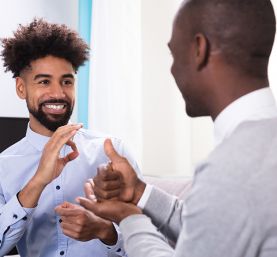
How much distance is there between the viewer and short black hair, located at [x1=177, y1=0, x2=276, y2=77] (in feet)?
2.57

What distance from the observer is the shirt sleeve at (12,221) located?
4.37 feet

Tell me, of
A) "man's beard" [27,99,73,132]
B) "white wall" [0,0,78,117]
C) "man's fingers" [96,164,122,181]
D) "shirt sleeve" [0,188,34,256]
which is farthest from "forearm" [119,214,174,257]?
"white wall" [0,0,78,117]

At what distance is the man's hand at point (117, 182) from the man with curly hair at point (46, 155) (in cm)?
27

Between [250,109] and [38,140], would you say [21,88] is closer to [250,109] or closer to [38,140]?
[38,140]

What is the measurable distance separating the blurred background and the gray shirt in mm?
1858

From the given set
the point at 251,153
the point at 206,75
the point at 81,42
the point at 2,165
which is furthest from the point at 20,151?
the point at 251,153

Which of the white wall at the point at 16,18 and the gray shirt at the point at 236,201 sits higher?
the white wall at the point at 16,18

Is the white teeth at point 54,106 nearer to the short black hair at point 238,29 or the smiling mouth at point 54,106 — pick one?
the smiling mouth at point 54,106

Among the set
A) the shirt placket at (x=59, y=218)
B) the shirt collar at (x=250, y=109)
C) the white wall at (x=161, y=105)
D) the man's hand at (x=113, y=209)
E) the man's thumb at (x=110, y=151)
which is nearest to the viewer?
the shirt collar at (x=250, y=109)

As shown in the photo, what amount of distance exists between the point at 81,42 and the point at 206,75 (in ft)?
3.23

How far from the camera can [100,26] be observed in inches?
110

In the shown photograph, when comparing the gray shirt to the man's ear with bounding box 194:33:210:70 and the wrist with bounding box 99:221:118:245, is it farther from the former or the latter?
the wrist with bounding box 99:221:118:245

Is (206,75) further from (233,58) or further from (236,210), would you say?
(236,210)

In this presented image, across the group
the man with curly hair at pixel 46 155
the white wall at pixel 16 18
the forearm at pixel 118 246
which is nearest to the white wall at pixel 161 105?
the white wall at pixel 16 18
